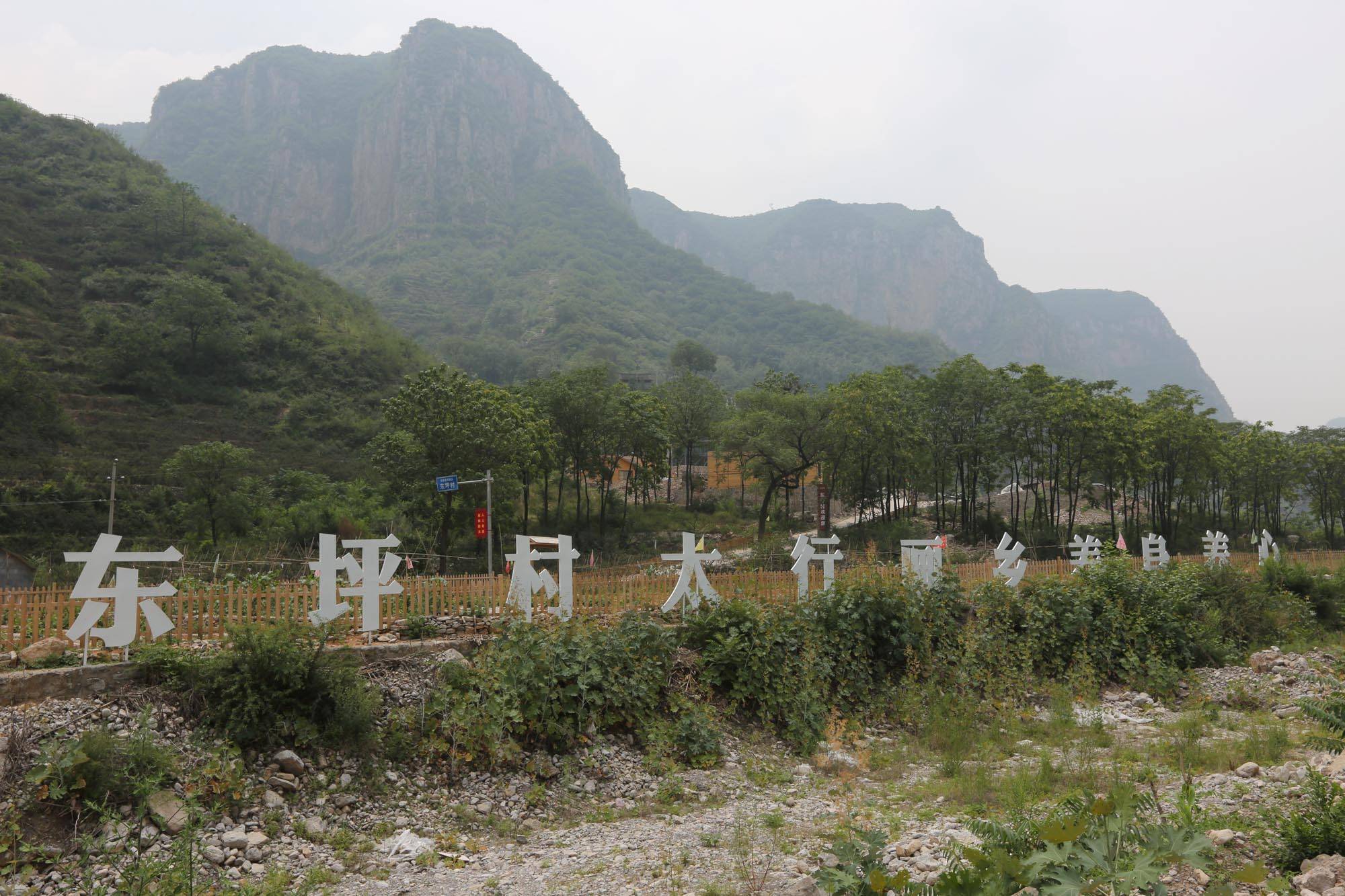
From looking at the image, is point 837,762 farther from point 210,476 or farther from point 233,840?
point 210,476

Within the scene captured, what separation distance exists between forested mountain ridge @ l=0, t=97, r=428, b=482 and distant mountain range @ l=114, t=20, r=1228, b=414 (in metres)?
28.1

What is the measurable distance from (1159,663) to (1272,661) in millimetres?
2720

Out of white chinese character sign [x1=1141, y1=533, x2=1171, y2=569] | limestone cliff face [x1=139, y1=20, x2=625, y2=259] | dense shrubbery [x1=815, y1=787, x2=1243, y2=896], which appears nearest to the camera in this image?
dense shrubbery [x1=815, y1=787, x2=1243, y2=896]

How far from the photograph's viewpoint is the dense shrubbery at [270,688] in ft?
25.2

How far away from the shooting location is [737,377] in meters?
99.6

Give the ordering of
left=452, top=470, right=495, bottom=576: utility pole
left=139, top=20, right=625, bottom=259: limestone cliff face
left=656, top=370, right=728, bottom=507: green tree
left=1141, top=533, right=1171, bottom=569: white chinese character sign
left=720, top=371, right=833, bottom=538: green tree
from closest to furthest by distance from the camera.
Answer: left=452, top=470, right=495, bottom=576: utility pole < left=1141, top=533, right=1171, bottom=569: white chinese character sign < left=720, top=371, right=833, bottom=538: green tree < left=656, top=370, right=728, bottom=507: green tree < left=139, top=20, right=625, bottom=259: limestone cliff face

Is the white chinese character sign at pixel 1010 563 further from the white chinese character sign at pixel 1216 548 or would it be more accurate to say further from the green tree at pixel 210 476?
the green tree at pixel 210 476

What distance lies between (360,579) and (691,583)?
14.9ft

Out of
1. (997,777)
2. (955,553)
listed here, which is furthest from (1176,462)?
(997,777)

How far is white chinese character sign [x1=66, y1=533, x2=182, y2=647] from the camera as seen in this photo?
758 cm

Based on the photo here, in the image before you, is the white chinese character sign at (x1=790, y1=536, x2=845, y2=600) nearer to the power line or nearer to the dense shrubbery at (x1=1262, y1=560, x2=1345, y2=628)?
the dense shrubbery at (x1=1262, y1=560, x2=1345, y2=628)

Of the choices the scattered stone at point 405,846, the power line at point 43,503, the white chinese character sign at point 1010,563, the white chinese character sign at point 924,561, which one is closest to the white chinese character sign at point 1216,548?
the white chinese character sign at point 1010,563

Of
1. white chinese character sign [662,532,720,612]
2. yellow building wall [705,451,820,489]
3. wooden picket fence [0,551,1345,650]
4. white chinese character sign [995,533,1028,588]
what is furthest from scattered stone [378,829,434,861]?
yellow building wall [705,451,820,489]

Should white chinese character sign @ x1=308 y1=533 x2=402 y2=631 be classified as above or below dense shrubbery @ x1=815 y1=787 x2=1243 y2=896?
above
